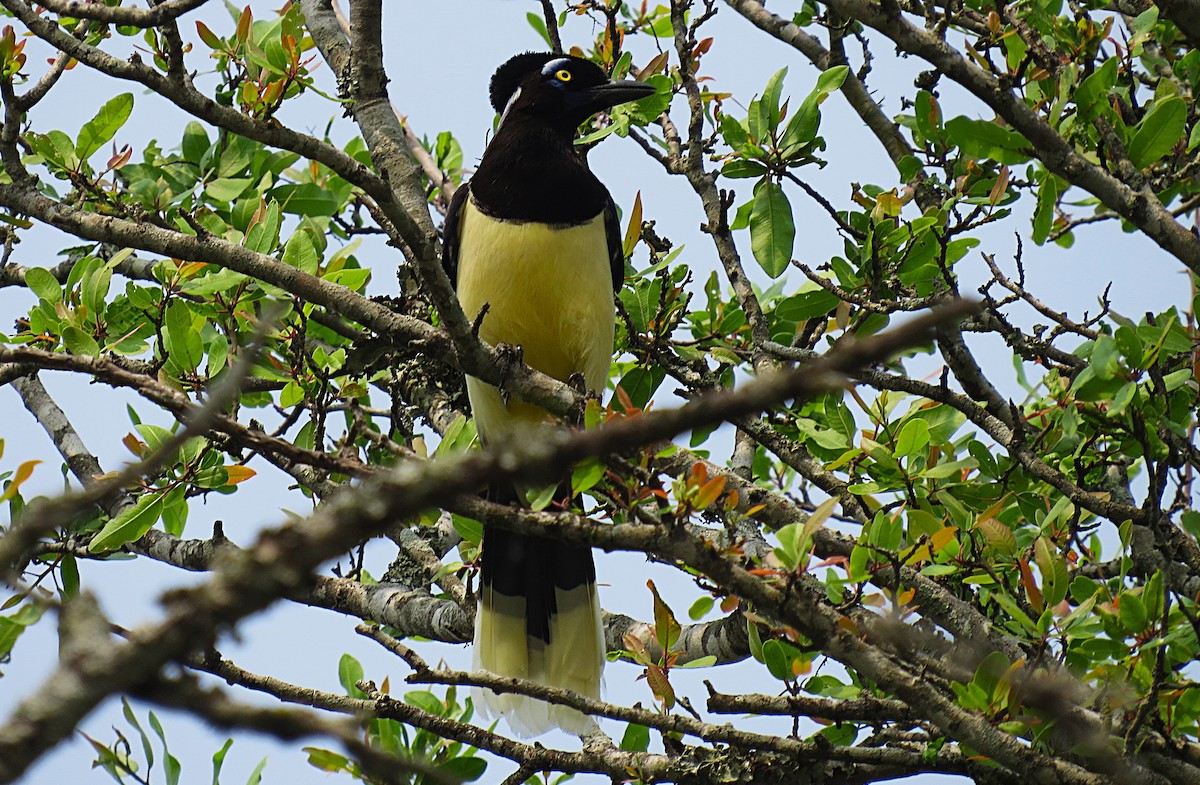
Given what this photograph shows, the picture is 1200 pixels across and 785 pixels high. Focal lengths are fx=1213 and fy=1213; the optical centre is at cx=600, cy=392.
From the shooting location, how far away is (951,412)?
3785mm

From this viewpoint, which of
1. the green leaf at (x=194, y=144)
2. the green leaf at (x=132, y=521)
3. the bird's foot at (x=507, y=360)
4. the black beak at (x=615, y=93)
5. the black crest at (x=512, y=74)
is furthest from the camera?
the black crest at (x=512, y=74)

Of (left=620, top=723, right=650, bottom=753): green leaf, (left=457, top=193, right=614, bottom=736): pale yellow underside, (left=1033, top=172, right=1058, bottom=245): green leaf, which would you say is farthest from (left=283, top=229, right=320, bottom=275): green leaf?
(left=1033, top=172, right=1058, bottom=245): green leaf

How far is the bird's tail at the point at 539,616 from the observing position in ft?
13.7

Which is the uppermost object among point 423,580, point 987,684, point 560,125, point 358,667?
point 560,125

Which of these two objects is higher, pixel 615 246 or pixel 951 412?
pixel 615 246

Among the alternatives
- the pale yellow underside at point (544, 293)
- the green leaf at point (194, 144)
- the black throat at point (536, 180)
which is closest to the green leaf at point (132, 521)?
the pale yellow underside at point (544, 293)

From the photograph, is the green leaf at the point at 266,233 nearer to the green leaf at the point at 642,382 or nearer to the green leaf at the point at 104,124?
the green leaf at the point at 104,124

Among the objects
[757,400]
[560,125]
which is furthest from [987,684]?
[560,125]

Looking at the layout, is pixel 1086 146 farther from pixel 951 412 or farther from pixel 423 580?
pixel 423 580

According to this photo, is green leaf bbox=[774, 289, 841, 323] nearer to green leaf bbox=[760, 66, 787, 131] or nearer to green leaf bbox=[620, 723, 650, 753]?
green leaf bbox=[760, 66, 787, 131]

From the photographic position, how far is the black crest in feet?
17.0

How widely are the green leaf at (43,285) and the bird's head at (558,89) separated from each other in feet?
6.80

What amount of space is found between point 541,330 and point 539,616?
103 cm

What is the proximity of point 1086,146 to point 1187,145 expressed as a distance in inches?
13.8
